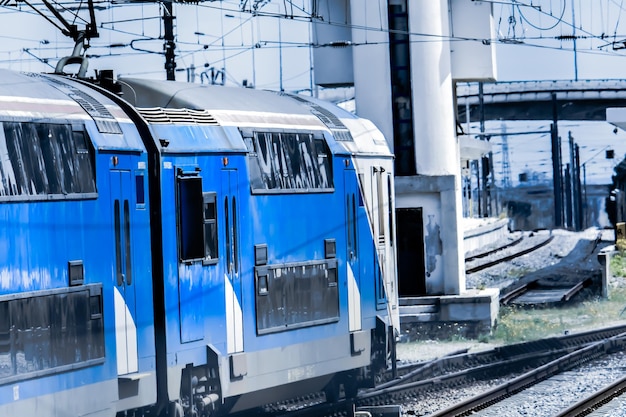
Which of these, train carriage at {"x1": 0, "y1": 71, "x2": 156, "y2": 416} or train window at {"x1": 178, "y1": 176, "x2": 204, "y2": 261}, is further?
train window at {"x1": 178, "y1": 176, "x2": 204, "y2": 261}

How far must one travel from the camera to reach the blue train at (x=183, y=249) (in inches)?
437

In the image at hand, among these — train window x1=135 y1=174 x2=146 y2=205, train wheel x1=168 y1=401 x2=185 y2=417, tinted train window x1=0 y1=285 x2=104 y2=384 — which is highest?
train window x1=135 y1=174 x2=146 y2=205

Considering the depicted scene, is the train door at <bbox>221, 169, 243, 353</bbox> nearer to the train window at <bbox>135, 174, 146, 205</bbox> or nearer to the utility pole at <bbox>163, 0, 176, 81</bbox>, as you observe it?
the train window at <bbox>135, 174, 146, 205</bbox>

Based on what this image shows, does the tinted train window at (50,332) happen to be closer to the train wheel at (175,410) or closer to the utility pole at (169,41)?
the train wheel at (175,410)

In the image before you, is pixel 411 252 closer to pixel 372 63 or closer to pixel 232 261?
pixel 372 63

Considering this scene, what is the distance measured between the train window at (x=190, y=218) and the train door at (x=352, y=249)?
10.0 ft

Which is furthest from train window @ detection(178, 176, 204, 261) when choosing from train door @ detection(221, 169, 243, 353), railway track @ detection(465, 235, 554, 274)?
railway track @ detection(465, 235, 554, 274)

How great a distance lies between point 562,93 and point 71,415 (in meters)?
75.8

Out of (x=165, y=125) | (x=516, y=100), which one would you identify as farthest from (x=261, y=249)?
(x=516, y=100)

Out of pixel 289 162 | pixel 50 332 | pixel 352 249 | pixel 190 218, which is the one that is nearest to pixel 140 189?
pixel 190 218

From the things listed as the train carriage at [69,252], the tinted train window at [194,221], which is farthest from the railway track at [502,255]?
the train carriage at [69,252]

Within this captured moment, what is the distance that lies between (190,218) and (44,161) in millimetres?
2032

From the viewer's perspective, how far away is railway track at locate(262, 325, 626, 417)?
16.5 meters

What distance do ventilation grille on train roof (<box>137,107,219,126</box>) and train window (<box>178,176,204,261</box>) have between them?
65 cm
